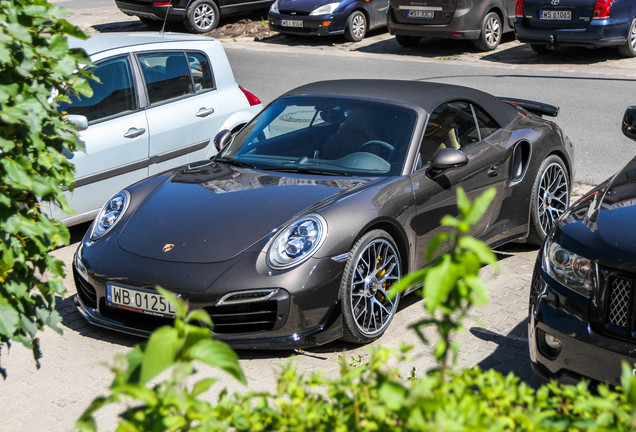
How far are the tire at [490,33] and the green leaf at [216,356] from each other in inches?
622

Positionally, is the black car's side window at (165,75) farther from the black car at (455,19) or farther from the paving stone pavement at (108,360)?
the black car at (455,19)

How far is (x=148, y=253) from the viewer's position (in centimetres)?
511

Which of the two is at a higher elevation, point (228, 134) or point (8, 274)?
point (8, 274)

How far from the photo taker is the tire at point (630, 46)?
15.2 meters

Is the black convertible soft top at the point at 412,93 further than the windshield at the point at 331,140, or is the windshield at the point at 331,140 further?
the black convertible soft top at the point at 412,93

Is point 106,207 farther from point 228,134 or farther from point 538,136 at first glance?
point 538,136

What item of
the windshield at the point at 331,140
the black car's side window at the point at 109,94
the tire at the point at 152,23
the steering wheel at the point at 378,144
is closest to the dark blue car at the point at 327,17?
the tire at the point at 152,23

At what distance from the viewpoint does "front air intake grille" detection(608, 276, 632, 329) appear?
372 centimetres

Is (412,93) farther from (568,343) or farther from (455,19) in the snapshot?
(455,19)

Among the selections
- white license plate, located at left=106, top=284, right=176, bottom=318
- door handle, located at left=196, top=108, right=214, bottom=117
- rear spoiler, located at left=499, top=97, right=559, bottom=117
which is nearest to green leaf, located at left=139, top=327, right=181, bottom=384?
white license plate, located at left=106, top=284, right=176, bottom=318

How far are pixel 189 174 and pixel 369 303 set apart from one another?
1686mm

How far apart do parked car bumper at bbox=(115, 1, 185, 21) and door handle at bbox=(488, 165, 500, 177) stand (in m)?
14.5

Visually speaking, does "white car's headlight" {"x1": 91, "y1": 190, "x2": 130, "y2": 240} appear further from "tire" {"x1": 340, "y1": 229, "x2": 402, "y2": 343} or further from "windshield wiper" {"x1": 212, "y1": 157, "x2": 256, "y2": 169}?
"tire" {"x1": 340, "y1": 229, "x2": 402, "y2": 343}

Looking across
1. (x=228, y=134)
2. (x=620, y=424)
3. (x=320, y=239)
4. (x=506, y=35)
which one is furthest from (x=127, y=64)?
(x=506, y=35)
